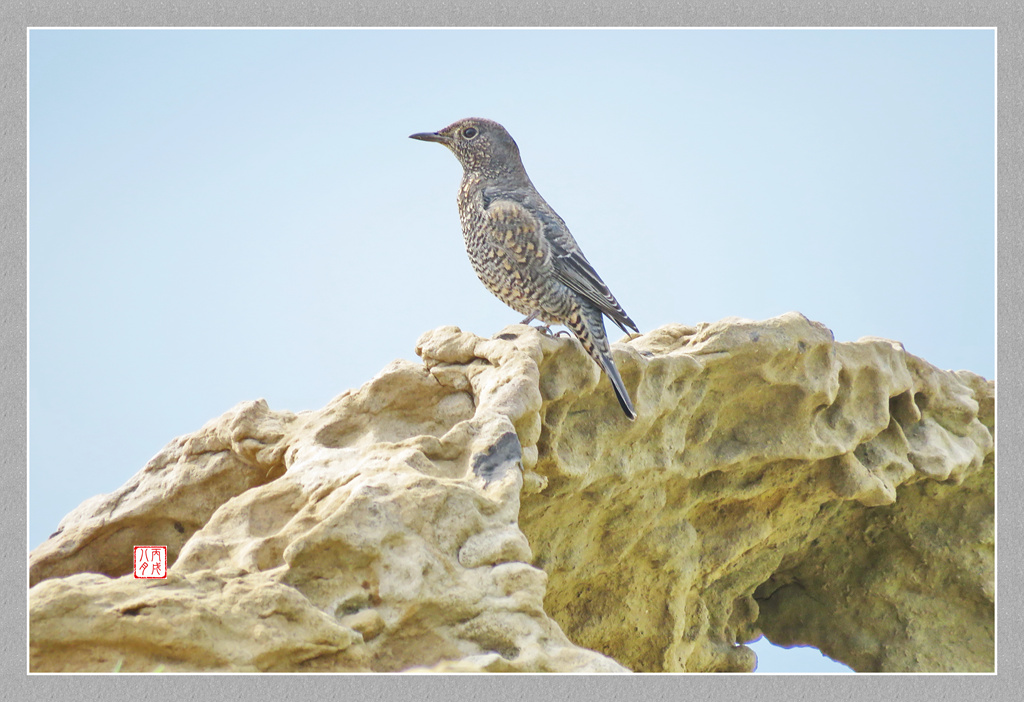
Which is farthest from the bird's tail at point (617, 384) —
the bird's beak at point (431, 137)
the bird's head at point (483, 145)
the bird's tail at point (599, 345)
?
the bird's beak at point (431, 137)

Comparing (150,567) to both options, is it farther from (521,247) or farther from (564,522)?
(521,247)

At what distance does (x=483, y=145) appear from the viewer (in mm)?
6699

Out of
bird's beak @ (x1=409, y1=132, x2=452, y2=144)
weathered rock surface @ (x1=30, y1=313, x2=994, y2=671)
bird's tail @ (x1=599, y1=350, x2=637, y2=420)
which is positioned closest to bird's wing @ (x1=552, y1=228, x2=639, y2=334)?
weathered rock surface @ (x1=30, y1=313, x2=994, y2=671)

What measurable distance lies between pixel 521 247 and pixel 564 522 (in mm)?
1612

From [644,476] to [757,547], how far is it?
1.71 metres

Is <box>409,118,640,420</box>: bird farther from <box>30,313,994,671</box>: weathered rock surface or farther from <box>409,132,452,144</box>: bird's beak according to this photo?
<box>30,313,994,671</box>: weathered rock surface

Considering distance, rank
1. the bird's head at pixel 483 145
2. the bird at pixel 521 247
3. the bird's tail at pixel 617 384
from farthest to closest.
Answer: the bird's head at pixel 483 145 < the bird at pixel 521 247 < the bird's tail at pixel 617 384

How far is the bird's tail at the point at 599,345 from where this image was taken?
5.51 meters

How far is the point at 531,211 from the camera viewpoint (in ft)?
20.9

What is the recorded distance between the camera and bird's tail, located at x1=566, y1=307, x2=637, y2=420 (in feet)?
18.1

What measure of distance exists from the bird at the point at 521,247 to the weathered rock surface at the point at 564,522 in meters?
0.31

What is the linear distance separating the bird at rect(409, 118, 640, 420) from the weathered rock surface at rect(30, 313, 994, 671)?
1.01 ft

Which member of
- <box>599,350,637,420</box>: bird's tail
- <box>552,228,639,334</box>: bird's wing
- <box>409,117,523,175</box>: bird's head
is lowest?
<box>599,350,637,420</box>: bird's tail

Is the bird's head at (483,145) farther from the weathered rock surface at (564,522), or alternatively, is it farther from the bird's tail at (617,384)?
the bird's tail at (617,384)
